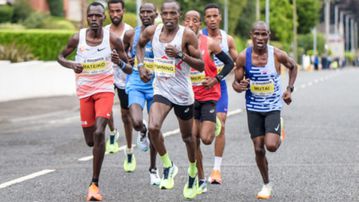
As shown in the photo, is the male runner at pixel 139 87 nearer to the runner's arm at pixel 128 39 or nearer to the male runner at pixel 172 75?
the runner's arm at pixel 128 39

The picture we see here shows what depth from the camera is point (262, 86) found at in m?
8.99

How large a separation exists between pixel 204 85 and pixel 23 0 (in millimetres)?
36796

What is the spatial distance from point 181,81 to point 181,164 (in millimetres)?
3027

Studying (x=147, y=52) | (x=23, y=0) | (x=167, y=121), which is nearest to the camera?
(x=147, y=52)

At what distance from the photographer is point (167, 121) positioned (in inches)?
762

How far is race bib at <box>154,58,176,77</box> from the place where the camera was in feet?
28.4

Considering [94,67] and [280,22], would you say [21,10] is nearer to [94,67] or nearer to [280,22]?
[94,67]

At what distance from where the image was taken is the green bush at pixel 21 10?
44281 mm

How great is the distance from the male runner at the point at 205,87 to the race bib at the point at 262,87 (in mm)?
451

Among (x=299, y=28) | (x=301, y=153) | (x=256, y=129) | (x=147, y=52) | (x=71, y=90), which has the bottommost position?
(x=299, y=28)

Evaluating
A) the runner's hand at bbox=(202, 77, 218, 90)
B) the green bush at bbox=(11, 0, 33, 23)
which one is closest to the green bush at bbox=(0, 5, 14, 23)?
the green bush at bbox=(11, 0, 33, 23)

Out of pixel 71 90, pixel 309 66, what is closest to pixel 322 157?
pixel 71 90

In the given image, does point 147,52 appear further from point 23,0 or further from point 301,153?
point 23,0

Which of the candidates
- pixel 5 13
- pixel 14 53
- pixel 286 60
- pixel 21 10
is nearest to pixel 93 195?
pixel 286 60
